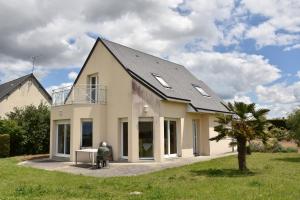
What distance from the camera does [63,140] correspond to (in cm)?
2308

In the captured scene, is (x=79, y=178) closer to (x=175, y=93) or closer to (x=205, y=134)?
(x=175, y=93)

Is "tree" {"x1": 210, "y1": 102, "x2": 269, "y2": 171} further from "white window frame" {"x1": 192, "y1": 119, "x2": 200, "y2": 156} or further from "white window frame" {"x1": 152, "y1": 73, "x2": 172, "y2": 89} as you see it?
"white window frame" {"x1": 192, "y1": 119, "x2": 200, "y2": 156}

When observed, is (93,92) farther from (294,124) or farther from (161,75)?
(294,124)

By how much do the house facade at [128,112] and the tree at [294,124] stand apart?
5.28m

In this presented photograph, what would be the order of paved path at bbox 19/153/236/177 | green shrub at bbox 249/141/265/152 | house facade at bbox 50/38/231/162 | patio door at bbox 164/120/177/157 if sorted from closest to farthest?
1. paved path at bbox 19/153/236/177
2. house facade at bbox 50/38/231/162
3. patio door at bbox 164/120/177/157
4. green shrub at bbox 249/141/265/152

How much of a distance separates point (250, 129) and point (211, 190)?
5.07 m

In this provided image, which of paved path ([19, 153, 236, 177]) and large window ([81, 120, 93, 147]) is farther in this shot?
large window ([81, 120, 93, 147])

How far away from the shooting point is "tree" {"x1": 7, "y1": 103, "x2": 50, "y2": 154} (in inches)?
1092

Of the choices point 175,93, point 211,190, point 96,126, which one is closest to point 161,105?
point 175,93

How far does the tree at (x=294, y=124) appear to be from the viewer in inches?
816

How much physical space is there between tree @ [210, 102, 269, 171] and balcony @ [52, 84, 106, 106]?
9.58 meters

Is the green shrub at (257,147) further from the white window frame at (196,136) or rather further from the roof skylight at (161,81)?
the roof skylight at (161,81)

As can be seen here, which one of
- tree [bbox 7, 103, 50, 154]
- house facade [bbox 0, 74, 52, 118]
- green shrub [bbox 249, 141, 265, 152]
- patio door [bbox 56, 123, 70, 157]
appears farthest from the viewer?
house facade [bbox 0, 74, 52, 118]

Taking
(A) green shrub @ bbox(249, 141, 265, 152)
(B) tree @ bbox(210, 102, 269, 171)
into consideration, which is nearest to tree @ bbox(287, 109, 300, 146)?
(A) green shrub @ bbox(249, 141, 265, 152)
